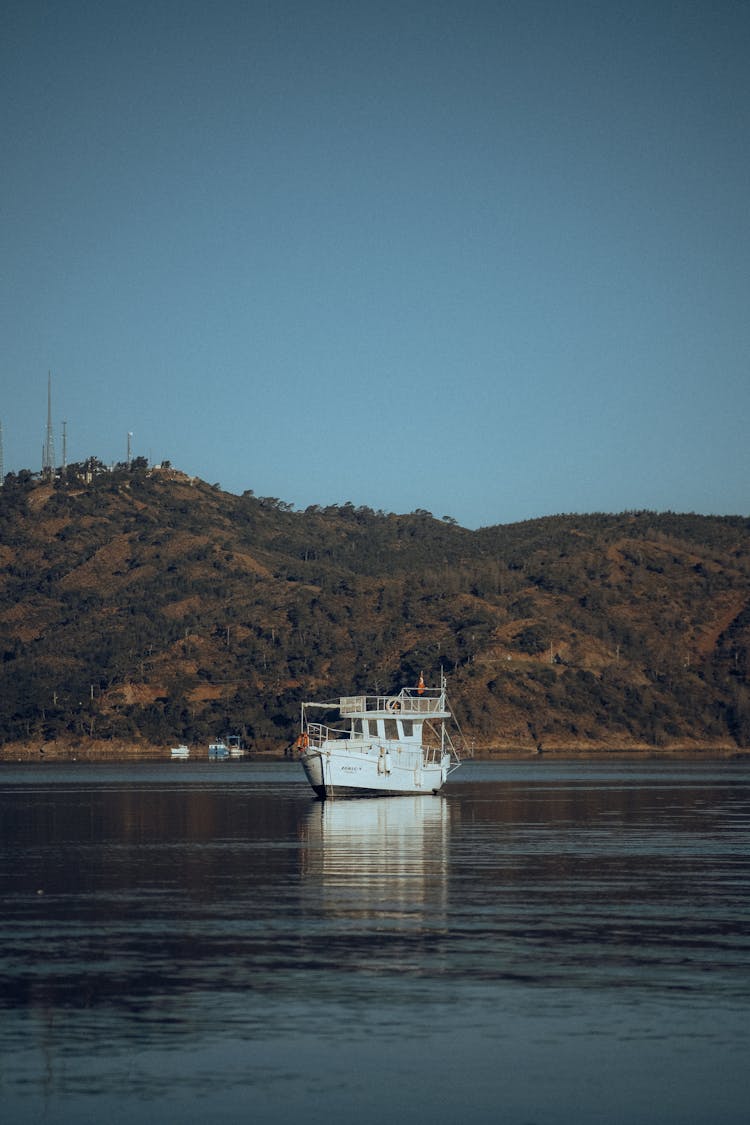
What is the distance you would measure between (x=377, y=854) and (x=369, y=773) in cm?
3854

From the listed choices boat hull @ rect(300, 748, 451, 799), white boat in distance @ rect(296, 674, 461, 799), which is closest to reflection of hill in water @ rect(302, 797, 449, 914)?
boat hull @ rect(300, 748, 451, 799)

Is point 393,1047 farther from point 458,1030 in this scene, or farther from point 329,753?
point 329,753

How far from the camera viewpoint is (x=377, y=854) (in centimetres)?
5397

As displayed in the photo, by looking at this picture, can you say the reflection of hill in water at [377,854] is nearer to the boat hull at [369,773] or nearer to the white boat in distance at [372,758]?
the boat hull at [369,773]

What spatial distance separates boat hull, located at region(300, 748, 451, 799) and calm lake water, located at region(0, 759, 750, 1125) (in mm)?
29619

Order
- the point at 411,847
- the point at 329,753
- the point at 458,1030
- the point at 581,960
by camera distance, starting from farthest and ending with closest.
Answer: the point at 329,753 < the point at 411,847 < the point at 581,960 < the point at 458,1030

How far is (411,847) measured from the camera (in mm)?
56625

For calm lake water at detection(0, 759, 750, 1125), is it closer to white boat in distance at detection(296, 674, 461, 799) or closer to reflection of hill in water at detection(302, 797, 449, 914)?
reflection of hill in water at detection(302, 797, 449, 914)

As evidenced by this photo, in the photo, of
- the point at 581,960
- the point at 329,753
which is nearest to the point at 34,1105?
the point at 581,960

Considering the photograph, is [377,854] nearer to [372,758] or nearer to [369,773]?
[372,758]

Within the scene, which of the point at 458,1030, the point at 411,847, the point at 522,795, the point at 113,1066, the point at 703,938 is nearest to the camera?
the point at 113,1066

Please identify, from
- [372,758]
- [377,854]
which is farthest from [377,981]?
[372,758]

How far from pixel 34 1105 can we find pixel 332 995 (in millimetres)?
7398

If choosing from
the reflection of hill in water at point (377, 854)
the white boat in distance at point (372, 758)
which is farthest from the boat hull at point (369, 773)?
the reflection of hill in water at point (377, 854)
